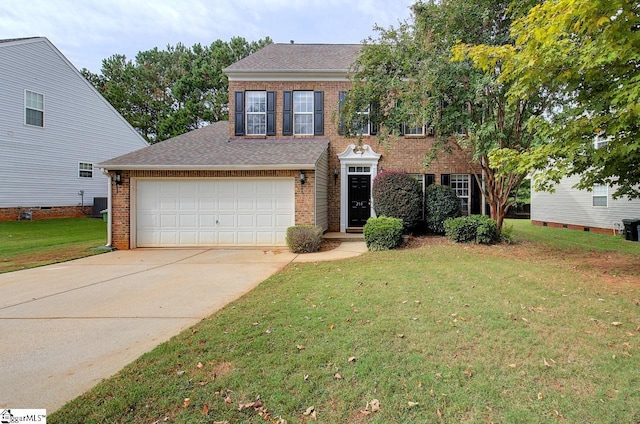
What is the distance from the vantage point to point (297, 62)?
43.3ft

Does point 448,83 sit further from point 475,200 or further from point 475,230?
point 475,200

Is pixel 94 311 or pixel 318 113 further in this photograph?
pixel 318 113

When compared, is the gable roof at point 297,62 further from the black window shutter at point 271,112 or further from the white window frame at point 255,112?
the black window shutter at point 271,112

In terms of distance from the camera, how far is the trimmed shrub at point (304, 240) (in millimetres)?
9550

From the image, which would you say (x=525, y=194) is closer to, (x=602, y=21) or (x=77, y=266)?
(x=602, y=21)

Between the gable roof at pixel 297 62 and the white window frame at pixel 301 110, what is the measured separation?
0.85m

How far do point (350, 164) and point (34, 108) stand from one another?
1565cm

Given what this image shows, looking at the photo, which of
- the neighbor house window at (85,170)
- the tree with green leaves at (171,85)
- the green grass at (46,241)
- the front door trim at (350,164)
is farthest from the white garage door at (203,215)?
the tree with green leaves at (171,85)

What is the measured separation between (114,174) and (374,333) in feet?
32.9

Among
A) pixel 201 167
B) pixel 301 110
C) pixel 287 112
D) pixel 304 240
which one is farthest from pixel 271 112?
pixel 304 240

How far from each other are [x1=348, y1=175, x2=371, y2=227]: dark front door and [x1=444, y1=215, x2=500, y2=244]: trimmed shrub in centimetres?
338

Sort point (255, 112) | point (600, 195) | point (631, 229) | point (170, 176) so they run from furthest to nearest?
point (600, 195), point (255, 112), point (631, 229), point (170, 176)

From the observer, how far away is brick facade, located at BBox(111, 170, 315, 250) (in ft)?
34.3

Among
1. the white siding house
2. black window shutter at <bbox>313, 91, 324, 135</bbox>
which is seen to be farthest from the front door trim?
the white siding house
